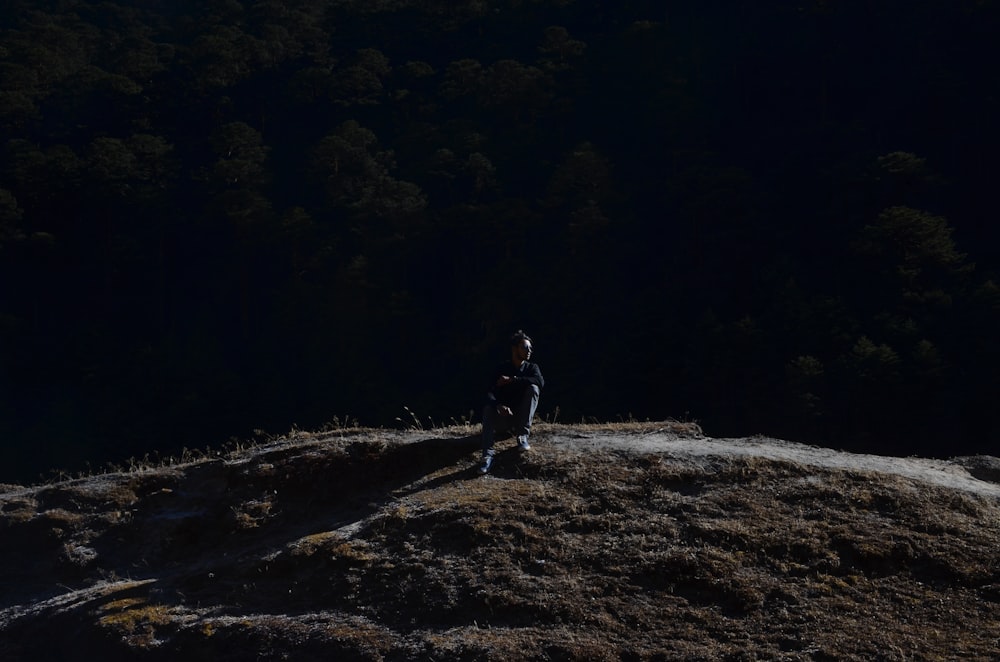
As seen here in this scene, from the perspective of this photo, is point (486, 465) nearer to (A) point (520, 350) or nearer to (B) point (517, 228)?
(A) point (520, 350)

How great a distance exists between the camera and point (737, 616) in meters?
6.77

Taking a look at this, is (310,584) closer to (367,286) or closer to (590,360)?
(590,360)

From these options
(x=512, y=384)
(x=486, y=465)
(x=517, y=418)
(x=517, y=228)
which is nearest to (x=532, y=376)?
(x=512, y=384)

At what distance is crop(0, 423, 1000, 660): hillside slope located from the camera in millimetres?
6684

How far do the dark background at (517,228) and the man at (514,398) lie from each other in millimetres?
24997

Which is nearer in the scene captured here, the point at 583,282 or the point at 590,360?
the point at 590,360

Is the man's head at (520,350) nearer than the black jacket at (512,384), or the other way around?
the black jacket at (512,384)

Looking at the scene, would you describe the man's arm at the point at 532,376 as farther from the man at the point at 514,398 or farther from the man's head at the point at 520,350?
the man's head at the point at 520,350

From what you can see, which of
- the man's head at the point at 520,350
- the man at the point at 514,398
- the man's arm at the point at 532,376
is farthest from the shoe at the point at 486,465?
the man's head at the point at 520,350

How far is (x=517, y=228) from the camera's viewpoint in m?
49.6

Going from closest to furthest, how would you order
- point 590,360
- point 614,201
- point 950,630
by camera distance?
point 950,630 < point 590,360 < point 614,201

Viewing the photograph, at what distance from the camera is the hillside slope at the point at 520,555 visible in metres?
6.68

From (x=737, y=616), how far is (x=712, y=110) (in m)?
53.6

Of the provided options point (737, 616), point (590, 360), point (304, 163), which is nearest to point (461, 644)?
point (737, 616)
